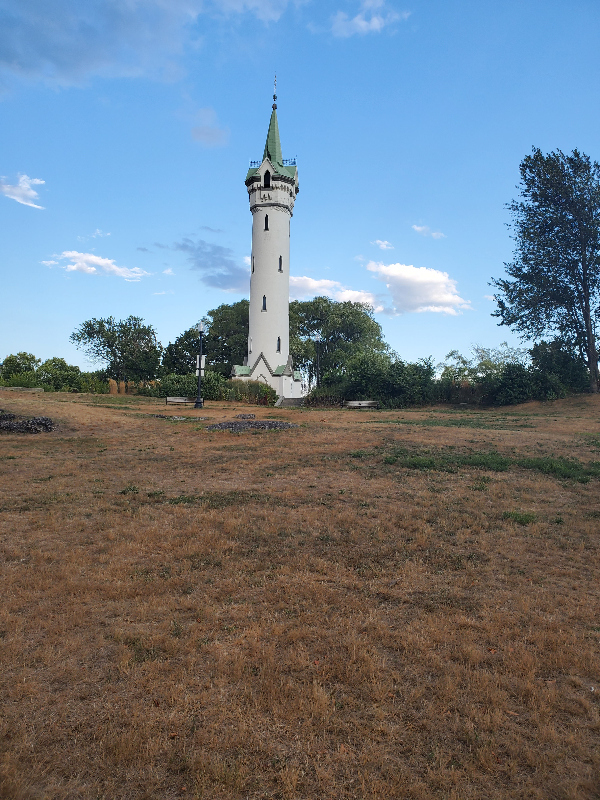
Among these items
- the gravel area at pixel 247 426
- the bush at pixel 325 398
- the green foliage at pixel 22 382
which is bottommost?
the gravel area at pixel 247 426

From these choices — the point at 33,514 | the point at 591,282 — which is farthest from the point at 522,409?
the point at 33,514

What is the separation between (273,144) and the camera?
172 ft

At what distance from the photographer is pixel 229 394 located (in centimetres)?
3741

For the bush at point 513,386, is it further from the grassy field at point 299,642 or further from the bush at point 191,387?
the grassy field at point 299,642

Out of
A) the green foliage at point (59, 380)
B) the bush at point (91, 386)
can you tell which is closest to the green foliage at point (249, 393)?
the bush at point (91, 386)

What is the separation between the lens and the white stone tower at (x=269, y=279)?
159 feet

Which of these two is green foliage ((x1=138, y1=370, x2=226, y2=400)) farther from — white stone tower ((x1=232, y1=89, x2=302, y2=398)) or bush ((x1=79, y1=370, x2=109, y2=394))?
white stone tower ((x1=232, y1=89, x2=302, y2=398))

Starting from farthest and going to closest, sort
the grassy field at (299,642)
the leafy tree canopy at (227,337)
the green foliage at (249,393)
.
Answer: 1. the leafy tree canopy at (227,337)
2. the green foliage at (249,393)
3. the grassy field at (299,642)

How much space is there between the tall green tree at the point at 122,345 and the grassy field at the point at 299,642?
43911 millimetres

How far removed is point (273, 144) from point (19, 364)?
33.7 metres

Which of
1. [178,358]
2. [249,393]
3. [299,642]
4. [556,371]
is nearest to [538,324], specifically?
[556,371]

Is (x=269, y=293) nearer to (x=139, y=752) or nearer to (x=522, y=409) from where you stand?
(x=522, y=409)

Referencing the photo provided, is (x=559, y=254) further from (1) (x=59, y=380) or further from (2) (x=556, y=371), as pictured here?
(1) (x=59, y=380)

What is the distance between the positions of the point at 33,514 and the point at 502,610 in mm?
6760
